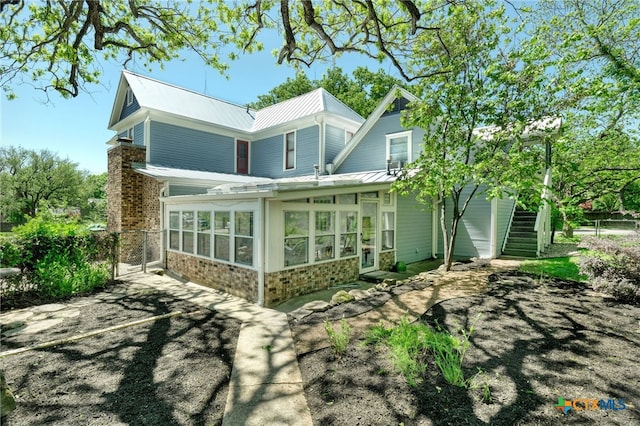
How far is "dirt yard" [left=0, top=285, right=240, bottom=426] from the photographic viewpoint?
2795 mm

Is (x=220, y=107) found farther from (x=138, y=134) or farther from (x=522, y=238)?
(x=522, y=238)

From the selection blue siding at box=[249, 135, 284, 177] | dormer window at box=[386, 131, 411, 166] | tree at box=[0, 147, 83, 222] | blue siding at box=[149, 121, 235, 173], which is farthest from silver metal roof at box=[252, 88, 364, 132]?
tree at box=[0, 147, 83, 222]

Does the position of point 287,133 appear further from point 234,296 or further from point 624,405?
point 624,405

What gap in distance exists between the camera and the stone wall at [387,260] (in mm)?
9891

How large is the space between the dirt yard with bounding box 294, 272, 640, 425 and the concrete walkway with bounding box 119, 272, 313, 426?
17 centimetres

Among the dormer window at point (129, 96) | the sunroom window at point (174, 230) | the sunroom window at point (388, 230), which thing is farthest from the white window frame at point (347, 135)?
the dormer window at point (129, 96)

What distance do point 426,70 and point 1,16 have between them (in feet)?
36.2

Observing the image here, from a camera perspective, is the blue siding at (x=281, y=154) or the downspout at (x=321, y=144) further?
the blue siding at (x=281, y=154)

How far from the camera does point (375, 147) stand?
12.7 metres

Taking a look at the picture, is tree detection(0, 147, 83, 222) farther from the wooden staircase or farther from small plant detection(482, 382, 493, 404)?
small plant detection(482, 382, 493, 404)

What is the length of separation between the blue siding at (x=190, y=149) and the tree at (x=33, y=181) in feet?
59.7

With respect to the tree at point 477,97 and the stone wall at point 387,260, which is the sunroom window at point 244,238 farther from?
the stone wall at point 387,260

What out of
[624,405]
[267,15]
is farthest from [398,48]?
[624,405]

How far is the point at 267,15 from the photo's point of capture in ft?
25.7
